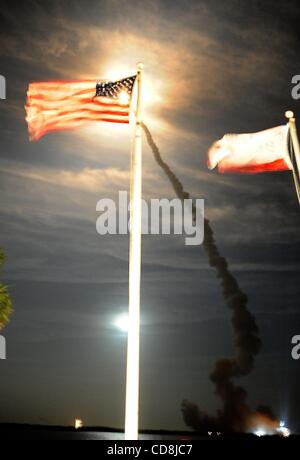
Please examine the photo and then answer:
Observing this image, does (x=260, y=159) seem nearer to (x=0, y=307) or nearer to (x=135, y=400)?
(x=135, y=400)

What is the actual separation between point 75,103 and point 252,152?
20.3 feet

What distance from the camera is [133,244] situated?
44.7ft

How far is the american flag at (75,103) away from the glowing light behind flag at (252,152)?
356 centimetres

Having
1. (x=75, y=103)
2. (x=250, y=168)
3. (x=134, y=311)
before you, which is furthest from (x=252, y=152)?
(x=134, y=311)

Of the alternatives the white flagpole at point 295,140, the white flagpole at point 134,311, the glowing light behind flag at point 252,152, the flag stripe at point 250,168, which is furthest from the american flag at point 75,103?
the white flagpole at point 295,140

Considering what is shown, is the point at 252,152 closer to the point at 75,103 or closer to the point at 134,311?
the point at 75,103

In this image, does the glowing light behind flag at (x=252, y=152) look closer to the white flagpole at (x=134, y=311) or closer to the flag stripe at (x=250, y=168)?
the flag stripe at (x=250, y=168)

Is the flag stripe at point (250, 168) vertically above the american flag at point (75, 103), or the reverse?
the american flag at point (75, 103)

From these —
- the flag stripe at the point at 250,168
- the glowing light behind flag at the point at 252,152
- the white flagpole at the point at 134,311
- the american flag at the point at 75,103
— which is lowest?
the white flagpole at the point at 134,311

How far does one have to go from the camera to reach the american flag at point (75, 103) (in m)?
16.7

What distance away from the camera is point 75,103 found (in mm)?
16922

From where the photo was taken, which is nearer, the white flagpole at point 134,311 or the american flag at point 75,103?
the white flagpole at point 134,311
